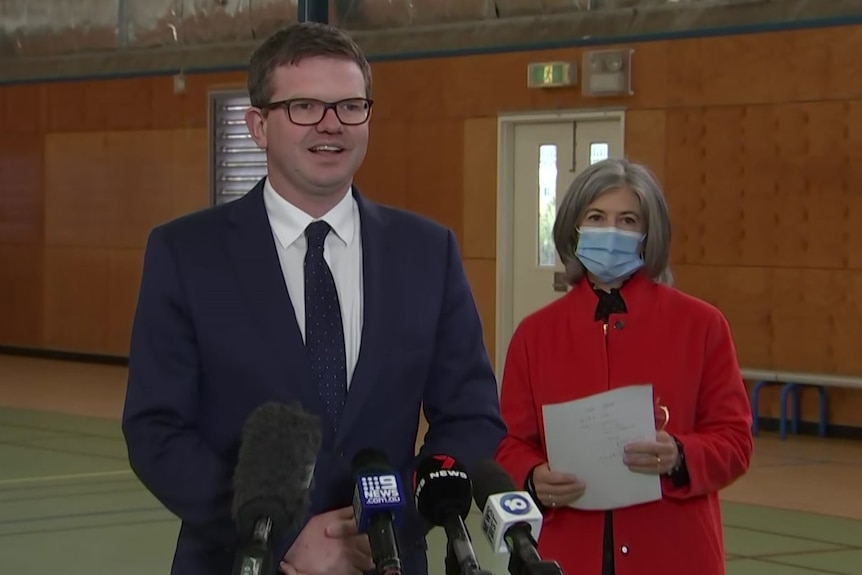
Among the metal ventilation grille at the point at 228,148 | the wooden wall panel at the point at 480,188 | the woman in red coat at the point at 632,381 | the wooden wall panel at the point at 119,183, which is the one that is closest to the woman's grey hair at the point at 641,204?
the woman in red coat at the point at 632,381

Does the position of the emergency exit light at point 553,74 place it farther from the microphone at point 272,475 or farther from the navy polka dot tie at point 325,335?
the microphone at point 272,475

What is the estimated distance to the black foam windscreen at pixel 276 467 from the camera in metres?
1.88

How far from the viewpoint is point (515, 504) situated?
6.24 feet

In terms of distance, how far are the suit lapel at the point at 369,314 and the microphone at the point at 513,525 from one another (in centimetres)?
46

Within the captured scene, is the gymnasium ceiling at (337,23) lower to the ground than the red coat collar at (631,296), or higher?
higher

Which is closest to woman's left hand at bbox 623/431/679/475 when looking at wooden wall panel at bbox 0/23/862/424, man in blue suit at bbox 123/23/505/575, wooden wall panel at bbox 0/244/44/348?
man in blue suit at bbox 123/23/505/575

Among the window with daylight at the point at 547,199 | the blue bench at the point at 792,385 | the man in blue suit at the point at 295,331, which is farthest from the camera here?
the window with daylight at the point at 547,199

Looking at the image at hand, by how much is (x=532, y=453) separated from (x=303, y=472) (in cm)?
166

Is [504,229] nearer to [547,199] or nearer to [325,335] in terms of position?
[547,199]

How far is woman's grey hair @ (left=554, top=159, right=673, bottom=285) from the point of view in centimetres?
356

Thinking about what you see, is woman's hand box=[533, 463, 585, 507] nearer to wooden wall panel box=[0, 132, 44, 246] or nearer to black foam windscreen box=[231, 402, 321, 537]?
black foam windscreen box=[231, 402, 321, 537]

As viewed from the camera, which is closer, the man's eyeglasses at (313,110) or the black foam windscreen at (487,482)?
the black foam windscreen at (487,482)

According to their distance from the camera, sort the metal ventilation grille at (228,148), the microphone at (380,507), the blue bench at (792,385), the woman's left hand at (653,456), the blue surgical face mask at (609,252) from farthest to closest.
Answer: the metal ventilation grille at (228,148) → the blue bench at (792,385) → the blue surgical face mask at (609,252) → the woman's left hand at (653,456) → the microphone at (380,507)

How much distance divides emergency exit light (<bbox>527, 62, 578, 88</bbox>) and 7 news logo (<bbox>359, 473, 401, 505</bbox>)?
11.0 meters
